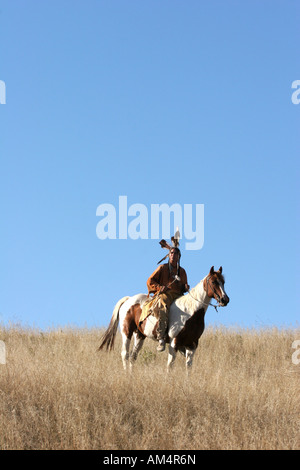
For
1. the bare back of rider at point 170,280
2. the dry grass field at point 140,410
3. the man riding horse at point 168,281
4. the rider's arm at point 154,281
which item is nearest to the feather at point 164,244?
the man riding horse at point 168,281

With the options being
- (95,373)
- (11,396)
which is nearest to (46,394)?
(11,396)

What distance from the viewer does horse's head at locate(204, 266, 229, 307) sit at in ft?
41.0

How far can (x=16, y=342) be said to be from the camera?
1919 cm

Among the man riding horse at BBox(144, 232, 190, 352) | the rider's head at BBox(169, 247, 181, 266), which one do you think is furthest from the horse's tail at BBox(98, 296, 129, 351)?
the rider's head at BBox(169, 247, 181, 266)

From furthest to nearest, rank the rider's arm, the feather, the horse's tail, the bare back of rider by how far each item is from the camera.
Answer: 1. the horse's tail
2. the feather
3. the rider's arm
4. the bare back of rider

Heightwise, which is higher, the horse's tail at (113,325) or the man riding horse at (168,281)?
the man riding horse at (168,281)

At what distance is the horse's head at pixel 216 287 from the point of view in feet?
41.0

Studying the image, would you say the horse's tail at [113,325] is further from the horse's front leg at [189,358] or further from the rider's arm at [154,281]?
the horse's front leg at [189,358]

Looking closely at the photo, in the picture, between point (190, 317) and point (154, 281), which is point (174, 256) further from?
point (190, 317)

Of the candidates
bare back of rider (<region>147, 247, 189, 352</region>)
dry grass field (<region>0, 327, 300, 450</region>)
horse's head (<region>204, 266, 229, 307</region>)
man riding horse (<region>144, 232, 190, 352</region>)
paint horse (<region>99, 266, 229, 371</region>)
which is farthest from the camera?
bare back of rider (<region>147, 247, 189, 352</region>)

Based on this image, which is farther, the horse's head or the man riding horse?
the man riding horse

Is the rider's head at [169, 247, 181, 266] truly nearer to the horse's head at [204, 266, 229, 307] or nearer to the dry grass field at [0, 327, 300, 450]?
the horse's head at [204, 266, 229, 307]
